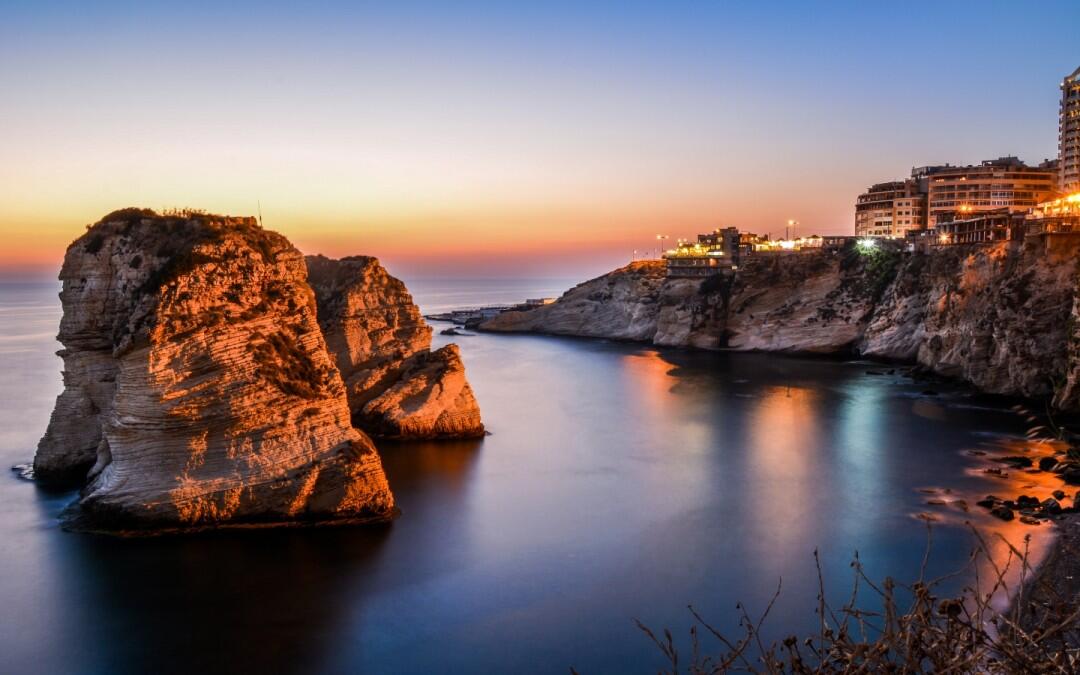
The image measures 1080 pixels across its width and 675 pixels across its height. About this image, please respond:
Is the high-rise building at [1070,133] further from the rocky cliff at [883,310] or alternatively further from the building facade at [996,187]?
the rocky cliff at [883,310]

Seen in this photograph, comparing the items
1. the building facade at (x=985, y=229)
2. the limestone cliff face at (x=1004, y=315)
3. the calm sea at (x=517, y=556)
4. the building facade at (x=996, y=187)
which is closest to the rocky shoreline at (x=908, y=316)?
the limestone cliff face at (x=1004, y=315)

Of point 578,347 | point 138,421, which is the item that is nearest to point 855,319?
point 578,347

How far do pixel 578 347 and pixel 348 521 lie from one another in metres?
48.3

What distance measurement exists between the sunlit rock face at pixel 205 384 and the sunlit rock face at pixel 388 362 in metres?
7.50

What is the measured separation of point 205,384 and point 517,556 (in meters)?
7.45

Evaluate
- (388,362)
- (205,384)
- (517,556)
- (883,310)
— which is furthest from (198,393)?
(883,310)

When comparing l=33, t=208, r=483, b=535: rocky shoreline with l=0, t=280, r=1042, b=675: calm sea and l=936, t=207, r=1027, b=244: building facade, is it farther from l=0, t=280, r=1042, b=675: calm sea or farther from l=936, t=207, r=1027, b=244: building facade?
l=936, t=207, r=1027, b=244: building facade

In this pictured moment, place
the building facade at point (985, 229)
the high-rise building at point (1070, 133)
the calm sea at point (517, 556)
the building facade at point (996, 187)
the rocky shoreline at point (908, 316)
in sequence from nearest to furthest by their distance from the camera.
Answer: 1. the calm sea at point (517, 556)
2. the rocky shoreline at point (908, 316)
3. the building facade at point (985, 229)
4. the high-rise building at point (1070, 133)
5. the building facade at point (996, 187)

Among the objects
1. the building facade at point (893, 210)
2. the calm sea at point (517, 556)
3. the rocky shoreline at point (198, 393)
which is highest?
the building facade at point (893, 210)

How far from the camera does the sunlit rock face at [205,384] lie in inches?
601

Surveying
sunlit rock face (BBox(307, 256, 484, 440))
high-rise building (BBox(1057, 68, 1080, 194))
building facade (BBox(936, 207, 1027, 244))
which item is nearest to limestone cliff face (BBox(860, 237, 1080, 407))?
building facade (BBox(936, 207, 1027, 244))

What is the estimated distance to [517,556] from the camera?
53.3 feet

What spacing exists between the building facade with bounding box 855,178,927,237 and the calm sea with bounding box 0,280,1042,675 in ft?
186

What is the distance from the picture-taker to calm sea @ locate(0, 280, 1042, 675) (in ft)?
40.1
